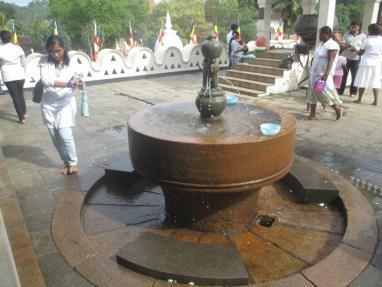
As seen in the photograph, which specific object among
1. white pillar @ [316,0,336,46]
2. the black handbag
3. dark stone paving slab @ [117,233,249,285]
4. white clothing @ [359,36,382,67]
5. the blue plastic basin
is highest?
white pillar @ [316,0,336,46]

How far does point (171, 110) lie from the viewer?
3859 mm

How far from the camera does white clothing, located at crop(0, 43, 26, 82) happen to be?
21.7 feet

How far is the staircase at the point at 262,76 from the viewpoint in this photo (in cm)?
990

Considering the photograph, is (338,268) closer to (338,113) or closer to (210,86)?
(210,86)

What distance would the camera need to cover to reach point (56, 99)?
13.8ft

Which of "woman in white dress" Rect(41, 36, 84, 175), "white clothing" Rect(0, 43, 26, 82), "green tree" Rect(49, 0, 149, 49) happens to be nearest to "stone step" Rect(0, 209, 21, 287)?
"woman in white dress" Rect(41, 36, 84, 175)

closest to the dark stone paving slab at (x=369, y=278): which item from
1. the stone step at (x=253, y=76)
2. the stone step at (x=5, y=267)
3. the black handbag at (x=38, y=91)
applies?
the stone step at (x=5, y=267)

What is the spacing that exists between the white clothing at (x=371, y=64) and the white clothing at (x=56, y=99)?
23.4 feet

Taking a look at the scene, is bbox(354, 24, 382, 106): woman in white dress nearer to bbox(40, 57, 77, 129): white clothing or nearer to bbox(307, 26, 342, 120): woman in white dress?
bbox(307, 26, 342, 120): woman in white dress

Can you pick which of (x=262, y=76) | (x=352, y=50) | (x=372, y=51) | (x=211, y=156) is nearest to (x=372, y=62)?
(x=372, y=51)

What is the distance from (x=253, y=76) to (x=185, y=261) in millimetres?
Answer: 8771

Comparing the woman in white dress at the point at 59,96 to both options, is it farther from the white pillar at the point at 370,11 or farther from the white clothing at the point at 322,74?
the white pillar at the point at 370,11

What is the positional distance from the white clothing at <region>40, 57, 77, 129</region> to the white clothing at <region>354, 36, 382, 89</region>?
7136 millimetres

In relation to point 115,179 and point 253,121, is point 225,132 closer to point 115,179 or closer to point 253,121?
point 253,121
